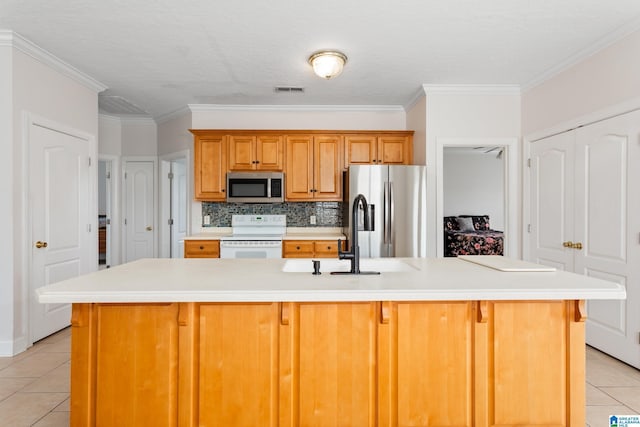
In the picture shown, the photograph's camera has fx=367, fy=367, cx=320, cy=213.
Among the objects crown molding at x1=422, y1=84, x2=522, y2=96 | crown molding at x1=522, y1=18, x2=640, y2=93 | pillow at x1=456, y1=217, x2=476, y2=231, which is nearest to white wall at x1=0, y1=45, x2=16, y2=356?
crown molding at x1=422, y1=84, x2=522, y2=96

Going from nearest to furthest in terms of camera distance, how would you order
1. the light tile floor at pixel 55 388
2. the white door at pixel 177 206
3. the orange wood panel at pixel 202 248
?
1. the light tile floor at pixel 55 388
2. the orange wood panel at pixel 202 248
3. the white door at pixel 177 206

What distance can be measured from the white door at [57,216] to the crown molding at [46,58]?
0.60 metres

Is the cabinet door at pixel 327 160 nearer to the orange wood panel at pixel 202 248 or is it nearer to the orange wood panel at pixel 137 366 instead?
the orange wood panel at pixel 202 248

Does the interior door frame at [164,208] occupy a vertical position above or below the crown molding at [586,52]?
below

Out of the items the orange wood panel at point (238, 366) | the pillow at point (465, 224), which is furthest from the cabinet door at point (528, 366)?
the pillow at point (465, 224)

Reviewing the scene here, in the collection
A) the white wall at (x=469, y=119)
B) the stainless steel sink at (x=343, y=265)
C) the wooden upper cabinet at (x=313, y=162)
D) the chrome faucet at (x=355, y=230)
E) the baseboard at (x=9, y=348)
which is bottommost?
the baseboard at (x=9, y=348)

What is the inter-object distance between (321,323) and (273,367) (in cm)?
29

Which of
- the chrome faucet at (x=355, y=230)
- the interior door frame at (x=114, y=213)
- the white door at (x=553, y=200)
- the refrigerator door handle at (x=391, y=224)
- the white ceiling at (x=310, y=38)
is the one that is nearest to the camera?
the chrome faucet at (x=355, y=230)

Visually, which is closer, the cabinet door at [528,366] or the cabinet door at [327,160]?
the cabinet door at [528,366]

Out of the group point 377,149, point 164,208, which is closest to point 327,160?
point 377,149

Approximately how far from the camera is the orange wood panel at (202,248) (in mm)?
4359

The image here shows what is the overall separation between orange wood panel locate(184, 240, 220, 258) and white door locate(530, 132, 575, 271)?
3528mm

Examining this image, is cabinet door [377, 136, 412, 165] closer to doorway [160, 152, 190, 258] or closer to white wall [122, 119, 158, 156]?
doorway [160, 152, 190, 258]

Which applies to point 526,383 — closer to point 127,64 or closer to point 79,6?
point 79,6
